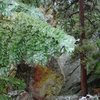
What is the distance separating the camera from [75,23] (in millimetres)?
8656

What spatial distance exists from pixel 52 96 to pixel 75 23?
2.29m

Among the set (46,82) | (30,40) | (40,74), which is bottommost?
(46,82)

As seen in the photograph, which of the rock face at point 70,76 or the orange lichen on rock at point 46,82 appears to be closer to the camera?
the orange lichen on rock at point 46,82

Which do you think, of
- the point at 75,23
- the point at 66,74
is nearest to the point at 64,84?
the point at 66,74

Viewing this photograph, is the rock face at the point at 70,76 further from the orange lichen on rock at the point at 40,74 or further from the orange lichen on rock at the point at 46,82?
the orange lichen on rock at the point at 40,74

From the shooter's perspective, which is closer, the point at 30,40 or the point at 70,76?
the point at 30,40

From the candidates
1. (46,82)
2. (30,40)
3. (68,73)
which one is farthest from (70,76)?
(30,40)

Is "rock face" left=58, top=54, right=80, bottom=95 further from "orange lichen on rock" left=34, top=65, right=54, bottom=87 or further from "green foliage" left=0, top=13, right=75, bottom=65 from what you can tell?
"green foliage" left=0, top=13, right=75, bottom=65

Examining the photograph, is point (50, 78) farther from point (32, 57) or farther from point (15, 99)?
point (32, 57)

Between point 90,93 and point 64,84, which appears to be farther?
point 64,84

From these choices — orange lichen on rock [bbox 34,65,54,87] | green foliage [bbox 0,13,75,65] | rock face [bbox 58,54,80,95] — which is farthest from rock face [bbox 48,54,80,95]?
green foliage [bbox 0,13,75,65]

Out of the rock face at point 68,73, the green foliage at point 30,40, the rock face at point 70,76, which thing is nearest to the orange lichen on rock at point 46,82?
Answer: the rock face at point 68,73

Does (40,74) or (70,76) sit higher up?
(40,74)

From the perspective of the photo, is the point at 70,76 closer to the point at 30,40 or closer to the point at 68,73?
the point at 68,73
